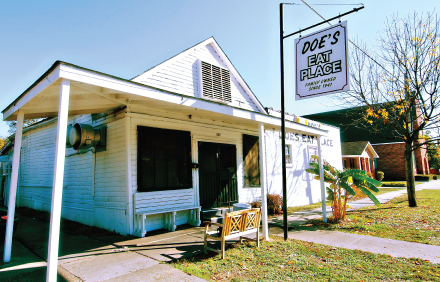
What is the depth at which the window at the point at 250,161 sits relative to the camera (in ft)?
33.3

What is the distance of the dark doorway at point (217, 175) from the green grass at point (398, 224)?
9.49 ft

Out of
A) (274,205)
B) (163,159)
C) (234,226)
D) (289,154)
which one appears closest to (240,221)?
(234,226)

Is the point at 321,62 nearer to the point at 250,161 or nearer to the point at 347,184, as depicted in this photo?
the point at 347,184

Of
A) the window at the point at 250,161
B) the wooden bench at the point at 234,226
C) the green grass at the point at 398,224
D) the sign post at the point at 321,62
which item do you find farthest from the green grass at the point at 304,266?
the window at the point at 250,161

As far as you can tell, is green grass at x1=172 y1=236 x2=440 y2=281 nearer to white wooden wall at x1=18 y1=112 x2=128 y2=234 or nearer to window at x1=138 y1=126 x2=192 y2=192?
window at x1=138 y1=126 x2=192 y2=192

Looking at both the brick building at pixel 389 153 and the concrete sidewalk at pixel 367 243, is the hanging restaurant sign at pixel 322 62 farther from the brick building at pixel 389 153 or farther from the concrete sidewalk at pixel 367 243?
the brick building at pixel 389 153

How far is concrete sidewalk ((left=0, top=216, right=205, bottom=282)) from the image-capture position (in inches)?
163

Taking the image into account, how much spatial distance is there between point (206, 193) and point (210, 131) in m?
2.07

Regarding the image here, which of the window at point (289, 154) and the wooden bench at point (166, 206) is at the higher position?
the window at point (289, 154)

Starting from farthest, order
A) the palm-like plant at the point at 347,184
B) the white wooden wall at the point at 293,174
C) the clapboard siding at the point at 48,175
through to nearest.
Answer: the white wooden wall at the point at 293,174 → the clapboard siding at the point at 48,175 → the palm-like plant at the point at 347,184

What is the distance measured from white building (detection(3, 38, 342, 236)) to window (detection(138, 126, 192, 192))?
0.03m

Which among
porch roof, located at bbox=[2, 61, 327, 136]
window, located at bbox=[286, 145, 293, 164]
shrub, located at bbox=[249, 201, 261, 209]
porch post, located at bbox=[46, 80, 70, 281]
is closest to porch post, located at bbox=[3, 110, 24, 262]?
porch roof, located at bbox=[2, 61, 327, 136]

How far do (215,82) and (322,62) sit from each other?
451 centimetres

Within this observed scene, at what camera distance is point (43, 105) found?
17.4 feet
